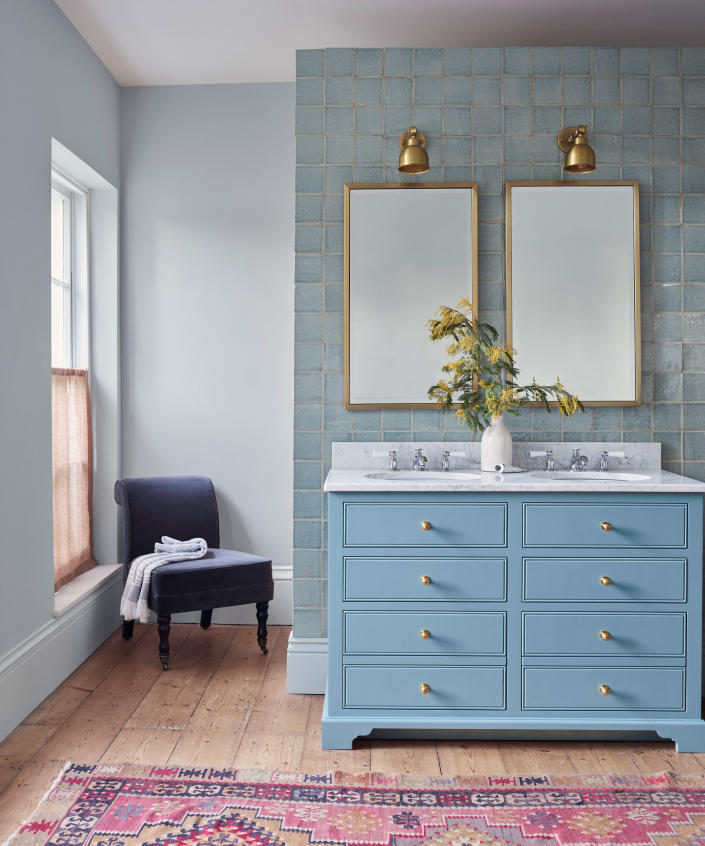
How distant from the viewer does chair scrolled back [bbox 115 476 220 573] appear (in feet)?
11.0

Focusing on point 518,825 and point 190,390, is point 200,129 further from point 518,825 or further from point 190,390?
point 518,825

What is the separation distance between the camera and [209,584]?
3.06m

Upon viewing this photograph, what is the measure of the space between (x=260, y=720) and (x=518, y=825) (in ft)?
3.27

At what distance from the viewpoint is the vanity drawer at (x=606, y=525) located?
2.36 m

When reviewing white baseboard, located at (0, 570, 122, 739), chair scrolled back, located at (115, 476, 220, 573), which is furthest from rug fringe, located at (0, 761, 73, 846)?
chair scrolled back, located at (115, 476, 220, 573)

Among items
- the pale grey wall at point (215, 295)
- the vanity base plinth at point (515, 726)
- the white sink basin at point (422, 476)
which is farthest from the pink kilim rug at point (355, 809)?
the pale grey wall at point (215, 295)

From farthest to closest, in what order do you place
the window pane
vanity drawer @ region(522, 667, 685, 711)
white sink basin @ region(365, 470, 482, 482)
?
the window pane
white sink basin @ region(365, 470, 482, 482)
vanity drawer @ region(522, 667, 685, 711)

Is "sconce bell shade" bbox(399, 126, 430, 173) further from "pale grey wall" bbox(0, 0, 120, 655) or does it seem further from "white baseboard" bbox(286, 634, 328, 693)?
"white baseboard" bbox(286, 634, 328, 693)

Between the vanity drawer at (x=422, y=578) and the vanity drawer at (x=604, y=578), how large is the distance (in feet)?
0.37

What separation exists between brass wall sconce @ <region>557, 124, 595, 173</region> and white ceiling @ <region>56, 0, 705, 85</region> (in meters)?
0.48

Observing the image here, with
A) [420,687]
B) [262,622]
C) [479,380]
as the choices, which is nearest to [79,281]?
[262,622]

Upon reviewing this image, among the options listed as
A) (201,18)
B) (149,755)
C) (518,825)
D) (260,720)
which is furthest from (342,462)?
(201,18)

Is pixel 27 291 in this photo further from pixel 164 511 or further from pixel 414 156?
pixel 414 156

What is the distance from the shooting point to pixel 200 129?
11.8 ft
